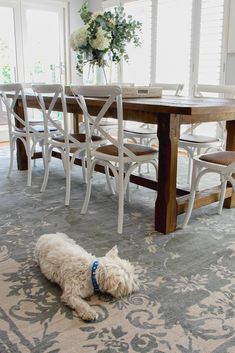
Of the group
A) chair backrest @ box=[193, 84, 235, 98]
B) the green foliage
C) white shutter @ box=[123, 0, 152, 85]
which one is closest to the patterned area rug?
chair backrest @ box=[193, 84, 235, 98]

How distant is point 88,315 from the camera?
4.85 ft

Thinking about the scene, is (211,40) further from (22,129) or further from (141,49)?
(22,129)

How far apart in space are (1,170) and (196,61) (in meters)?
2.82

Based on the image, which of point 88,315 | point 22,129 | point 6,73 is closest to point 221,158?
point 88,315

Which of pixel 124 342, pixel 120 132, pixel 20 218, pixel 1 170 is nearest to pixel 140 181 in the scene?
pixel 120 132

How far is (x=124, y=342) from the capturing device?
1.36 m

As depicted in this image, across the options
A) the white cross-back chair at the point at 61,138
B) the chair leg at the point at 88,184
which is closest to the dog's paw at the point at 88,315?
the chair leg at the point at 88,184

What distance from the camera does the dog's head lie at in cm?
162

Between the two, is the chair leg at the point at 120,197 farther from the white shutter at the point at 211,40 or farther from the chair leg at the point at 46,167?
the white shutter at the point at 211,40

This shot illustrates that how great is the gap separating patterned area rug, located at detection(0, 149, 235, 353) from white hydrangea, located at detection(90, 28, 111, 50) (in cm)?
125

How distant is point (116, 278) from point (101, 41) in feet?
6.48

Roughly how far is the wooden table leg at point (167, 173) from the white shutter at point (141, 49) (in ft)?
11.7

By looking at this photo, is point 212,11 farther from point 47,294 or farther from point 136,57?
point 47,294

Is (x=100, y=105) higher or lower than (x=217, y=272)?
higher
